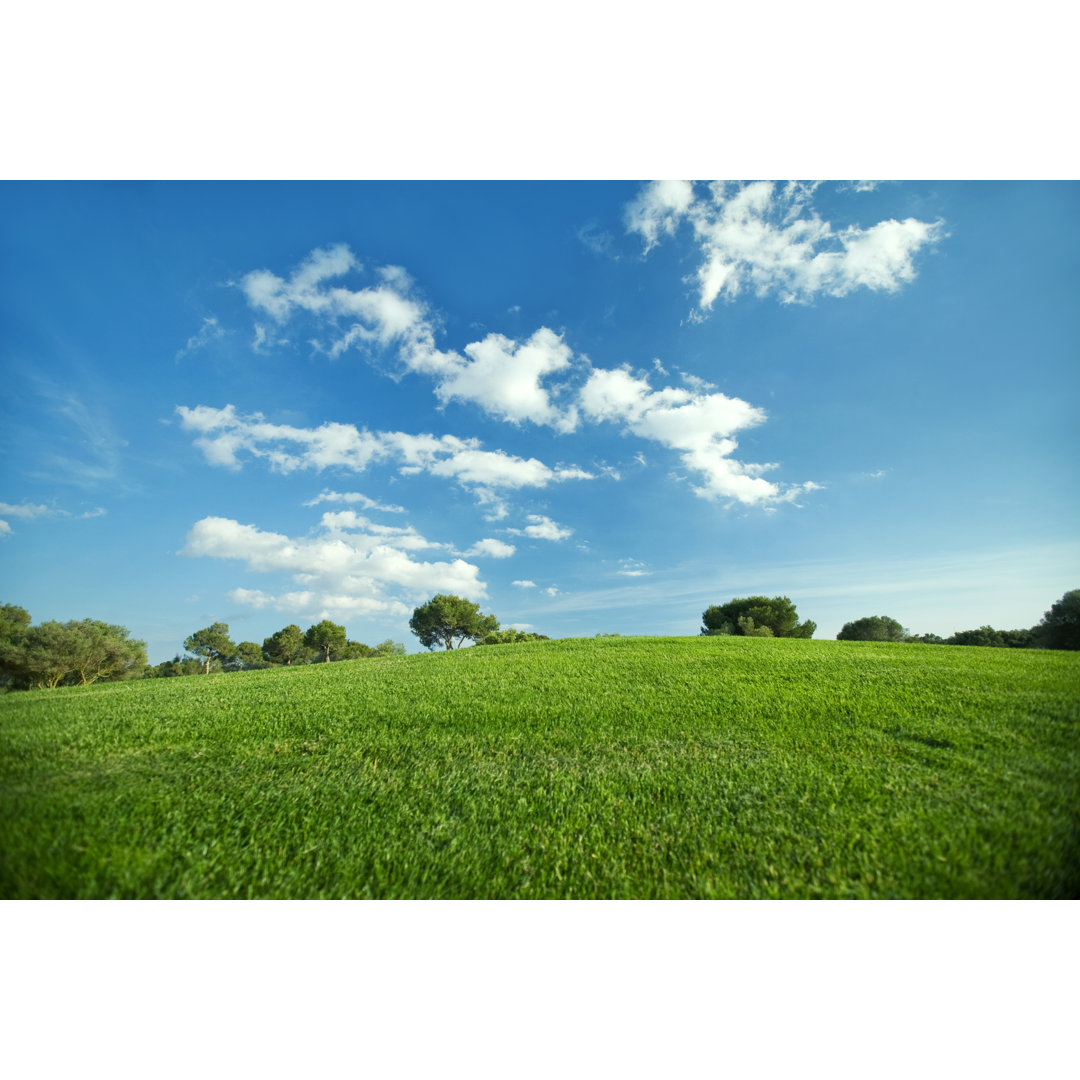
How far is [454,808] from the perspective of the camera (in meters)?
3.86

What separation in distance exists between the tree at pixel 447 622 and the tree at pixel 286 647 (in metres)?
17.2

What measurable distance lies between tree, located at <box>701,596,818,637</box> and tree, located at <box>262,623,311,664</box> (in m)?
51.3

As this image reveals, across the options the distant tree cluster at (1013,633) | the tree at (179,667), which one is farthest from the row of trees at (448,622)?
the distant tree cluster at (1013,633)

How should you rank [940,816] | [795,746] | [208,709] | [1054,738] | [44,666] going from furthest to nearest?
[44,666] → [208,709] → [795,746] → [1054,738] → [940,816]

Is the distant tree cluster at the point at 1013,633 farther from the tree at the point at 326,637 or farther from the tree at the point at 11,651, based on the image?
the tree at the point at 326,637

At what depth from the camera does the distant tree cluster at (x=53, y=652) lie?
2370 cm

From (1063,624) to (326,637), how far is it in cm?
6386

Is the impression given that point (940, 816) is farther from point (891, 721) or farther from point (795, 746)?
point (891, 721)

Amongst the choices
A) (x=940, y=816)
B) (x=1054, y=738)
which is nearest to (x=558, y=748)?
(x=940, y=816)

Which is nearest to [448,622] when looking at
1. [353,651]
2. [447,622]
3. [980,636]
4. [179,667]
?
[447,622]

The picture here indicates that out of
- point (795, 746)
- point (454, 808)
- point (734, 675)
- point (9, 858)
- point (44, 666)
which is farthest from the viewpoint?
point (44, 666)

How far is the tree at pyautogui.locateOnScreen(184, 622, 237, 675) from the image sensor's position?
54747 millimetres

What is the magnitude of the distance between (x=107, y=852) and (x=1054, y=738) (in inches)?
323
